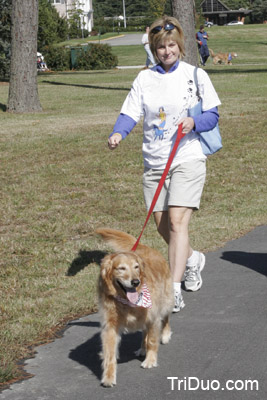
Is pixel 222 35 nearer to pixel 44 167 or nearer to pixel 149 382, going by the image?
pixel 44 167

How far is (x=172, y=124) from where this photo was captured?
200 inches

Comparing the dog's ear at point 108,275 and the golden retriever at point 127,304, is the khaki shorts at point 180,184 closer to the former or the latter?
the golden retriever at point 127,304

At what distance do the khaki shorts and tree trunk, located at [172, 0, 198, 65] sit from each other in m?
13.6

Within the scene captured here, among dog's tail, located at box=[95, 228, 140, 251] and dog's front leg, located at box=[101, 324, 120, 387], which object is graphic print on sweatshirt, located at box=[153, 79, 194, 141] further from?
dog's front leg, located at box=[101, 324, 120, 387]

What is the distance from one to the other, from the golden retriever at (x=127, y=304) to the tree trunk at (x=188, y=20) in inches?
586

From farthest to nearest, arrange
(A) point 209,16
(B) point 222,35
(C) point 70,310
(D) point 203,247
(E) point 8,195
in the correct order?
(A) point 209,16 → (B) point 222,35 → (E) point 8,195 → (D) point 203,247 → (C) point 70,310

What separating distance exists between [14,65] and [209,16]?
390 ft

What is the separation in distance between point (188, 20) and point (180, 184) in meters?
14.4

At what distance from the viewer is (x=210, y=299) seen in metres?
5.76

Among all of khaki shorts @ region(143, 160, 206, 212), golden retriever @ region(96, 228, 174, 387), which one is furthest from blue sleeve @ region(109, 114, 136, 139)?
golden retriever @ region(96, 228, 174, 387)

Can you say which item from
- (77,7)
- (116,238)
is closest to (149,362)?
(116,238)

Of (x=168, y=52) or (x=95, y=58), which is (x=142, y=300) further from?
(x=95, y=58)

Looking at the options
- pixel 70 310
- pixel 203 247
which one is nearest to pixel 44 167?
pixel 203 247

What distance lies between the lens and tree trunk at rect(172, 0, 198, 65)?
18281 millimetres
